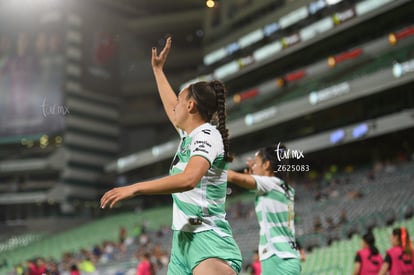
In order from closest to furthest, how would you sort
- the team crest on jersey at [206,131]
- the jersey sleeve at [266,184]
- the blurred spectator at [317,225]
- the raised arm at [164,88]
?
the team crest on jersey at [206,131]
the raised arm at [164,88]
the jersey sleeve at [266,184]
the blurred spectator at [317,225]

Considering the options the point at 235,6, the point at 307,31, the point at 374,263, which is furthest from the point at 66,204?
the point at 374,263

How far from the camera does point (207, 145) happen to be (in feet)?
9.15

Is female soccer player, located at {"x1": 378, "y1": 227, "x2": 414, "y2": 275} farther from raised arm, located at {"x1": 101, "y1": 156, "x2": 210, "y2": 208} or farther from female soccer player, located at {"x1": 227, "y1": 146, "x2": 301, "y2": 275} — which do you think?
raised arm, located at {"x1": 101, "y1": 156, "x2": 210, "y2": 208}

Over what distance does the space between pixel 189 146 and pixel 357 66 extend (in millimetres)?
27551

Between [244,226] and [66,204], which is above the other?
[66,204]

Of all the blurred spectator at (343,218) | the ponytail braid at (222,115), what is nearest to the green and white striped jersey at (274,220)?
the ponytail braid at (222,115)

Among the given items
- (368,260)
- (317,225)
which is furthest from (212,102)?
(317,225)

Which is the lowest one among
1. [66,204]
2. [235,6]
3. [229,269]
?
[229,269]

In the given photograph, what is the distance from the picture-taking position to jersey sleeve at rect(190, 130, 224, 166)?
8.99ft

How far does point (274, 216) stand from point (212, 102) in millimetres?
1962

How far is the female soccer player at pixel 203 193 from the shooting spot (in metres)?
2.80

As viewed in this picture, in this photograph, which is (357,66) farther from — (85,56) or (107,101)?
(107,101)

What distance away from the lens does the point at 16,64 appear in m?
36.5

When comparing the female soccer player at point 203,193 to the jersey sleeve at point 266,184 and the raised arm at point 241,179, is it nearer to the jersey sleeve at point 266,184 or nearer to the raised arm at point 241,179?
the raised arm at point 241,179
